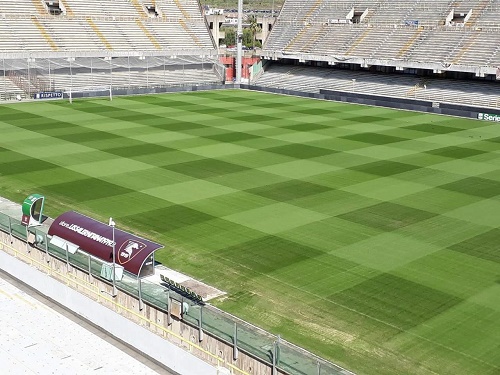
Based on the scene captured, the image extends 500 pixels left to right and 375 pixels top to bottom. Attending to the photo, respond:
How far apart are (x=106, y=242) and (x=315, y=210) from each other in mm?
11158

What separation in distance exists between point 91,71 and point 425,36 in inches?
1531

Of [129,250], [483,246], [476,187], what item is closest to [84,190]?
[129,250]

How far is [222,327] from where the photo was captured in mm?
16219

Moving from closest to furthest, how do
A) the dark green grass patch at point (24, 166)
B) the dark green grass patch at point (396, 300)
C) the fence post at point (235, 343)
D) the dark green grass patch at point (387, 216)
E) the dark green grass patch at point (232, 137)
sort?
the fence post at point (235, 343) < the dark green grass patch at point (396, 300) < the dark green grass patch at point (387, 216) < the dark green grass patch at point (24, 166) < the dark green grass patch at point (232, 137)

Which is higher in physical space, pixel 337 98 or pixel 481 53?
pixel 481 53

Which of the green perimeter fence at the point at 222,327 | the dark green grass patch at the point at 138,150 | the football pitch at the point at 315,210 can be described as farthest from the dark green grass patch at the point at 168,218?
the dark green grass patch at the point at 138,150

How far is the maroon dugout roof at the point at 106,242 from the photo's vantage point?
20.1 m

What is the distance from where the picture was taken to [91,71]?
7125 centimetres

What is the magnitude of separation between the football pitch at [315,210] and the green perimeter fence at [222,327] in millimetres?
2392

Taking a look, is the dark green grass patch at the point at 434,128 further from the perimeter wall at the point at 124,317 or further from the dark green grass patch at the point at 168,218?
the perimeter wall at the point at 124,317

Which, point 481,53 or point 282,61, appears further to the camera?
point 282,61

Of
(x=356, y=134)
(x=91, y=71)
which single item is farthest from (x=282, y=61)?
(x=356, y=134)

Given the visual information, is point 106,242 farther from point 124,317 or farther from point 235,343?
point 235,343

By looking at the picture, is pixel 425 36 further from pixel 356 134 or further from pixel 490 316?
pixel 490 316
